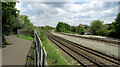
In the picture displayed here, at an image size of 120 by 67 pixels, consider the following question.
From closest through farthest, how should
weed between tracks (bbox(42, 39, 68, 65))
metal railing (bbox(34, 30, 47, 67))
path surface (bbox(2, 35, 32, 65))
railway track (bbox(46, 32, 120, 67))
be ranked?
1. metal railing (bbox(34, 30, 47, 67))
2. weed between tracks (bbox(42, 39, 68, 65))
3. path surface (bbox(2, 35, 32, 65))
4. railway track (bbox(46, 32, 120, 67))

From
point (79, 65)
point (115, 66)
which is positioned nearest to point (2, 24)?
point (79, 65)

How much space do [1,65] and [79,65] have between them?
5342 millimetres

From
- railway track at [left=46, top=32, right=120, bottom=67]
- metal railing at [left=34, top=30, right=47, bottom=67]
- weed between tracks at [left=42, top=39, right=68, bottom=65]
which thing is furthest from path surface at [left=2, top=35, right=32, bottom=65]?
railway track at [left=46, top=32, right=120, bottom=67]

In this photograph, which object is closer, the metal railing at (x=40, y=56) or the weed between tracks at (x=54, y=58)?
the metal railing at (x=40, y=56)

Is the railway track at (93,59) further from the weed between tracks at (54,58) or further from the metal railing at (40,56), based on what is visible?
the metal railing at (40,56)

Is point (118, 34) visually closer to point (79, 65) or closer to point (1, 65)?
point (79, 65)

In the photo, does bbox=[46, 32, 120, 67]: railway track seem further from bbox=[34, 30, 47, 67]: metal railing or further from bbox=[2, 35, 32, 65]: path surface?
bbox=[2, 35, 32, 65]: path surface

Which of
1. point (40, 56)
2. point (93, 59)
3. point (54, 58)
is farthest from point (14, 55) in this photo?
point (93, 59)

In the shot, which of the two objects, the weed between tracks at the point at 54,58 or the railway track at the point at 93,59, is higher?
the weed between tracks at the point at 54,58

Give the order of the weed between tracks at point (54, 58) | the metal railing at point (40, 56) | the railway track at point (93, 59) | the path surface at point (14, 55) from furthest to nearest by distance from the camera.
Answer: the railway track at point (93, 59) → the path surface at point (14, 55) → the weed between tracks at point (54, 58) → the metal railing at point (40, 56)

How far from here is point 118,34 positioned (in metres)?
29.9

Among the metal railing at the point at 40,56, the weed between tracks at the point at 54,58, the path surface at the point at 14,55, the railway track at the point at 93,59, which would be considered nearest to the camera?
the metal railing at the point at 40,56

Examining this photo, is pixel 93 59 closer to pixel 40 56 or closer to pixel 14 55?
pixel 14 55

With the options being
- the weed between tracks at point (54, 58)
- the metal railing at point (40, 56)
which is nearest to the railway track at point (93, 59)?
the weed between tracks at point (54, 58)
